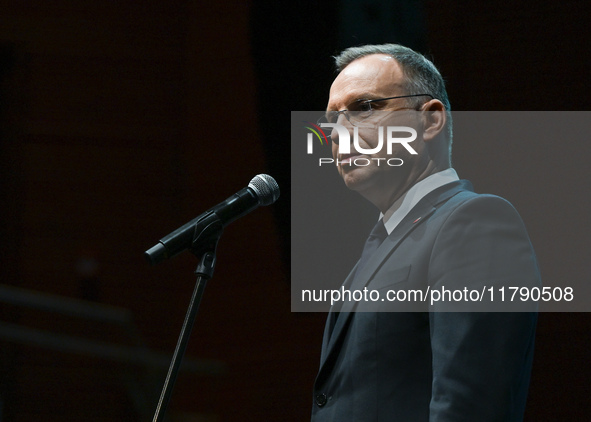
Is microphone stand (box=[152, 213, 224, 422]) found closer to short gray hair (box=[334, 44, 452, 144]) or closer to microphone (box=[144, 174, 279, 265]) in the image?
microphone (box=[144, 174, 279, 265])

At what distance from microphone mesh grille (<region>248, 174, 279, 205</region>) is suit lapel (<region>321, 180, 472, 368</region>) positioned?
9.9 inches

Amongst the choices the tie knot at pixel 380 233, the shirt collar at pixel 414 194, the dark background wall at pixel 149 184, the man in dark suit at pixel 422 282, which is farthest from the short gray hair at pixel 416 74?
the dark background wall at pixel 149 184

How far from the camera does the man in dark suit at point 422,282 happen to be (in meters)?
1.13

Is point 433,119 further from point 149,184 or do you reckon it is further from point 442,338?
point 149,184

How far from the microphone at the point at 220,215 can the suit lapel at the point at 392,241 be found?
254mm

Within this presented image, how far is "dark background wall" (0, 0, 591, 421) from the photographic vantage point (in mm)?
2539

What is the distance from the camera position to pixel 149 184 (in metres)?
2.75

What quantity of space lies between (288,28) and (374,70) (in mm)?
967

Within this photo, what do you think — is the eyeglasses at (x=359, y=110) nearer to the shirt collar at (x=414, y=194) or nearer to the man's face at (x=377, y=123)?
the man's face at (x=377, y=123)

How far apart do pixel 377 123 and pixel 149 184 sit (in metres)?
1.47

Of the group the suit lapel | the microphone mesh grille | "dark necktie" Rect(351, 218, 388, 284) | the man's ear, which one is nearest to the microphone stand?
the microphone mesh grille

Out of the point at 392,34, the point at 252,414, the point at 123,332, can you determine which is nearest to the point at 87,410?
the point at 123,332

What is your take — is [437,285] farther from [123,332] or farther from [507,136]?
→ [123,332]

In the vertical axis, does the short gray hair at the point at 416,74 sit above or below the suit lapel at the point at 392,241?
above
